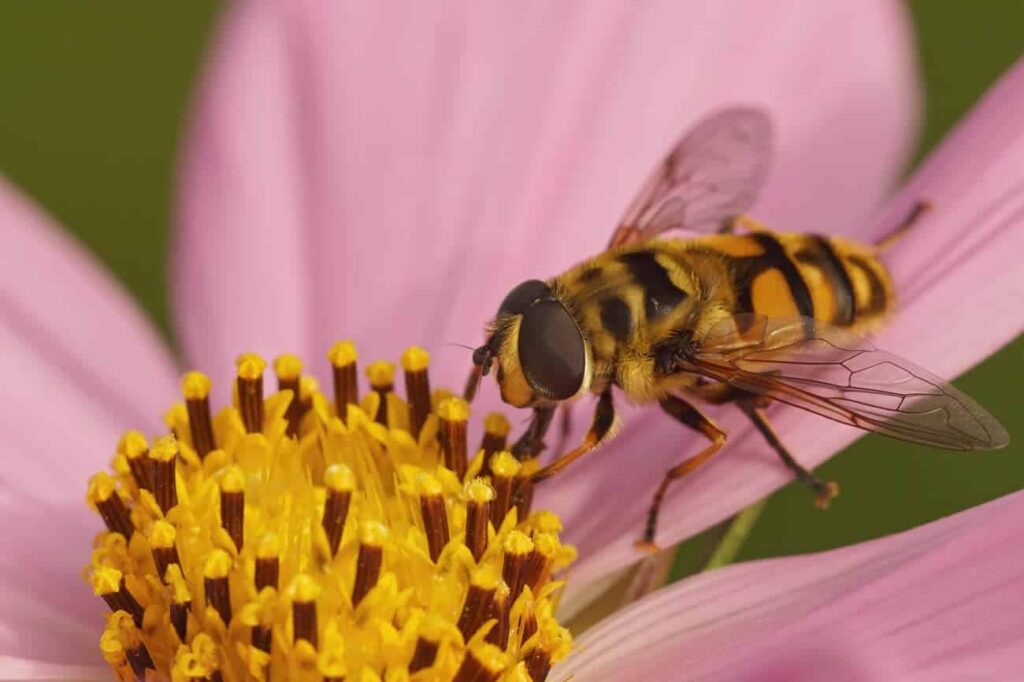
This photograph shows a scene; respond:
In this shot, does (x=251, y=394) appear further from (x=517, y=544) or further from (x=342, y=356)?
(x=517, y=544)

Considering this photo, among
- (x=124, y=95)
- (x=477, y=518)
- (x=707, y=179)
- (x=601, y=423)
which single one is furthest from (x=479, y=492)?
(x=124, y=95)

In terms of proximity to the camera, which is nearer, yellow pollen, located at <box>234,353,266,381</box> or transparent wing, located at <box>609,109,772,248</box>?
yellow pollen, located at <box>234,353,266,381</box>

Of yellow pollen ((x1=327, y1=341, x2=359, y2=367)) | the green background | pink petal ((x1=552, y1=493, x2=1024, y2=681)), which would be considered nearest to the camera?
pink petal ((x1=552, y1=493, x2=1024, y2=681))

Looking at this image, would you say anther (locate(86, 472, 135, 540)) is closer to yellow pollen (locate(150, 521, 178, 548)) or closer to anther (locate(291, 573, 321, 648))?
yellow pollen (locate(150, 521, 178, 548))

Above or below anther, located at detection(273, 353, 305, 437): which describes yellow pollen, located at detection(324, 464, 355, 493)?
below

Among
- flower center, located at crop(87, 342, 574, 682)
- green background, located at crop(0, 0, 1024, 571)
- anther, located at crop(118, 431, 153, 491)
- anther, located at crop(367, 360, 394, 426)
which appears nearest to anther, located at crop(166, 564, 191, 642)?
flower center, located at crop(87, 342, 574, 682)

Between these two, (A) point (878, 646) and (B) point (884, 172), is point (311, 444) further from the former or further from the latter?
(B) point (884, 172)

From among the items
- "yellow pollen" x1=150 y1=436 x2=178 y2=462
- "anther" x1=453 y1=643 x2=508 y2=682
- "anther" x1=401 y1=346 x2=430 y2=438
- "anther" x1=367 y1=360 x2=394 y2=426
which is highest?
"yellow pollen" x1=150 y1=436 x2=178 y2=462
